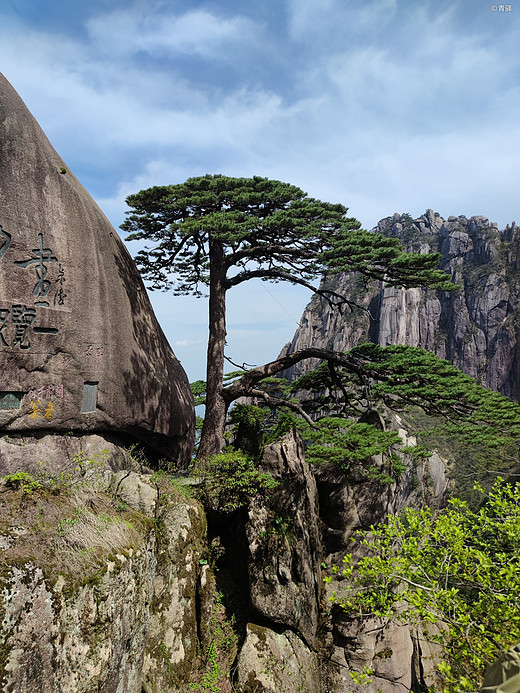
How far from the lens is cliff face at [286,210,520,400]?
59.8 meters

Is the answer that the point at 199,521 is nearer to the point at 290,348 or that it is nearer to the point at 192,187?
the point at 192,187

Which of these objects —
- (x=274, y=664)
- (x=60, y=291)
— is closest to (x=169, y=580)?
(x=274, y=664)

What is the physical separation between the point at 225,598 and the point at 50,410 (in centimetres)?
431

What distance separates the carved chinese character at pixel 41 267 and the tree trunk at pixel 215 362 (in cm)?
383

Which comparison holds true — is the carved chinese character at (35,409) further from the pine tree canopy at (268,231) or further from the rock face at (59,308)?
the pine tree canopy at (268,231)

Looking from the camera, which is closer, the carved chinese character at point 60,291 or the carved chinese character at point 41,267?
the carved chinese character at point 41,267

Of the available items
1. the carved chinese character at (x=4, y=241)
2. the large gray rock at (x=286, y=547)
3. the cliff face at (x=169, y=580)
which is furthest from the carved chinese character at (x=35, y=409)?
the large gray rock at (x=286, y=547)

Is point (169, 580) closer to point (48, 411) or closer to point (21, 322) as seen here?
point (48, 411)

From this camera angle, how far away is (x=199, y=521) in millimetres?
7289

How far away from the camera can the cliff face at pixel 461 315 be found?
2354 inches

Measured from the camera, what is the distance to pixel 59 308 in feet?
23.0

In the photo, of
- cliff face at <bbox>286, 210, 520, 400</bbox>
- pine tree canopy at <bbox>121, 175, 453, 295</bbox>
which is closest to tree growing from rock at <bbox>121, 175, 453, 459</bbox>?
pine tree canopy at <bbox>121, 175, 453, 295</bbox>

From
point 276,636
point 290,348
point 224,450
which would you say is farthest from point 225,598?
point 290,348

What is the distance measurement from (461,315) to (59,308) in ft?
222
